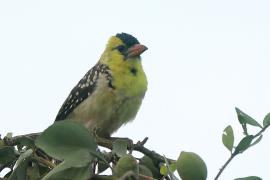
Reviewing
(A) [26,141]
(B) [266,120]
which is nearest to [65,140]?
(A) [26,141]

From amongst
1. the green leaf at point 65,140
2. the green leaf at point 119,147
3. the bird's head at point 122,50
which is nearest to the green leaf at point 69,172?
the green leaf at point 65,140

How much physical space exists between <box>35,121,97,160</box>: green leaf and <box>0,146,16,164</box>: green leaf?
1.12 feet

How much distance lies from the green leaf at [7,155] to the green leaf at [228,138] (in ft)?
1.98

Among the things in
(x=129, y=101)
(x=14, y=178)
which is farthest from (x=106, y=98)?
(x=14, y=178)

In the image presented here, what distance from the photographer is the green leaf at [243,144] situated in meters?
1.25

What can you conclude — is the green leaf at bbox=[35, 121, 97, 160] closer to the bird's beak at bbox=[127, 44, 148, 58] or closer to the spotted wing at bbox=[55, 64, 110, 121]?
the spotted wing at bbox=[55, 64, 110, 121]

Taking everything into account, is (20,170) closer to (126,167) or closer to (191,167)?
(126,167)

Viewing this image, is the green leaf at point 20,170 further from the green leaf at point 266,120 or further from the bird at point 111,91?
the bird at point 111,91

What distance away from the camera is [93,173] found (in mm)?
1339

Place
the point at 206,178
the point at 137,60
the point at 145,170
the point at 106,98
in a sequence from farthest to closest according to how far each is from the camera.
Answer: the point at 137,60
the point at 106,98
the point at 145,170
the point at 206,178

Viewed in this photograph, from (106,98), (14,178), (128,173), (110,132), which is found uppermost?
(128,173)

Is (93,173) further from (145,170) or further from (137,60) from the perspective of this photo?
(137,60)

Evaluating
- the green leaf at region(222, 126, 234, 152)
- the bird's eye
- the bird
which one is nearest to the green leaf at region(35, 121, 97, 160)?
the green leaf at region(222, 126, 234, 152)

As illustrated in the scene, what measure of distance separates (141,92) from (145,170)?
244cm
